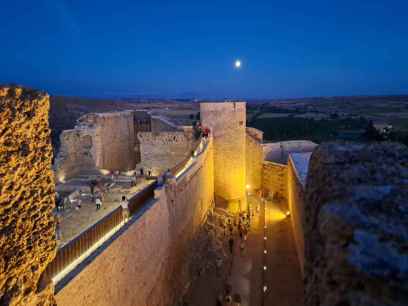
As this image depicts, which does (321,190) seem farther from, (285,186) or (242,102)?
(285,186)

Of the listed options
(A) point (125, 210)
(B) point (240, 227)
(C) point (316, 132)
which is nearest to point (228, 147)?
(B) point (240, 227)

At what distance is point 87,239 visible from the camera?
5.25m

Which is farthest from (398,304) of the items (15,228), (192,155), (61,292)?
(192,155)

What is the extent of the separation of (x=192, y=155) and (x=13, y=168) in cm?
951

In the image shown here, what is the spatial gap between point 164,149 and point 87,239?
32.5 feet

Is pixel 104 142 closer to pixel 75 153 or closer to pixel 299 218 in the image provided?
pixel 75 153

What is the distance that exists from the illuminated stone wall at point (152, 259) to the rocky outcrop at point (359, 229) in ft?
11.5

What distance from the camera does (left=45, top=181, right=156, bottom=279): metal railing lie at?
4.29 m

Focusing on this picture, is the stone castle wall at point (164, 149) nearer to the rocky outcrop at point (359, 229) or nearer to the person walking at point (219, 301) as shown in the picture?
the person walking at point (219, 301)

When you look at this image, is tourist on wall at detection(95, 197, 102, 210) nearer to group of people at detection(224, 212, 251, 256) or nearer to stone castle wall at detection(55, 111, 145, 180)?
stone castle wall at detection(55, 111, 145, 180)

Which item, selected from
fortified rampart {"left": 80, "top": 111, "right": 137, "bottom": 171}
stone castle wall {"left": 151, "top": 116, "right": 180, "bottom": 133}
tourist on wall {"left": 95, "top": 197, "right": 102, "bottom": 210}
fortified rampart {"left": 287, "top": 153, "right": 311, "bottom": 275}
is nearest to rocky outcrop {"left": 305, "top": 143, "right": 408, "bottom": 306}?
fortified rampart {"left": 287, "top": 153, "right": 311, "bottom": 275}

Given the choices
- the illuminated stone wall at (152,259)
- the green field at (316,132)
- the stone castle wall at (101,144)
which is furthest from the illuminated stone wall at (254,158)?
the green field at (316,132)

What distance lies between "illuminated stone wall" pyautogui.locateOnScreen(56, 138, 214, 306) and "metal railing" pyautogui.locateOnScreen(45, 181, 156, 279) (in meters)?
0.34

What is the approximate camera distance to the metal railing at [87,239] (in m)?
4.29
